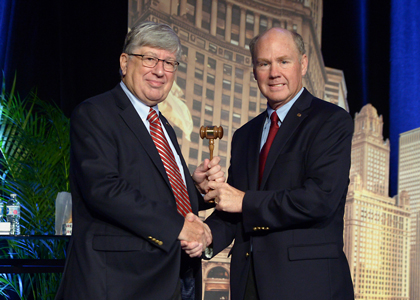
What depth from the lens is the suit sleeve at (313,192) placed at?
198 centimetres

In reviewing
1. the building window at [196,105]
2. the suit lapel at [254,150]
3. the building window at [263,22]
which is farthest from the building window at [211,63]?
the suit lapel at [254,150]

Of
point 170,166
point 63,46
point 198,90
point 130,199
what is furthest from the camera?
point 198,90

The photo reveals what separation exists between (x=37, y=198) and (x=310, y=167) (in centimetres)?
278

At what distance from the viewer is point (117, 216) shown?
1.82 metres

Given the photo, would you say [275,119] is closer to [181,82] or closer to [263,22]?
[181,82]

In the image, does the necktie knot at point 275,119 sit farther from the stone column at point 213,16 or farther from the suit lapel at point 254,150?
the stone column at point 213,16

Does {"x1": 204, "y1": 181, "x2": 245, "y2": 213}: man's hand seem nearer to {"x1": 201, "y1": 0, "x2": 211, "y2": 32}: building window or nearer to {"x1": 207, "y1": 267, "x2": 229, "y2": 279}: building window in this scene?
{"x1": 207, "y1": 267, "x2": 229, "y2": 279}: building window

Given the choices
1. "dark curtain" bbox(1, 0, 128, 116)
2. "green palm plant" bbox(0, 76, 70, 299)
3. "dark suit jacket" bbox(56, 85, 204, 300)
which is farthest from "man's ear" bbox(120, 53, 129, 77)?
"dark curtain" bbox(1, 0, 128, 116)

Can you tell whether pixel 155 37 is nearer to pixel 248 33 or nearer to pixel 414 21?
pixel 248 33

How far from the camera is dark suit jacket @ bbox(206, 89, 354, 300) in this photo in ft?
6.45

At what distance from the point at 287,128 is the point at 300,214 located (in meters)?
0.45

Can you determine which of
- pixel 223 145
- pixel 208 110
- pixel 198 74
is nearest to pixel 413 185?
pixel 223 145

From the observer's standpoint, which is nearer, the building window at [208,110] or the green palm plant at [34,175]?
the green palm plant at [34,175]

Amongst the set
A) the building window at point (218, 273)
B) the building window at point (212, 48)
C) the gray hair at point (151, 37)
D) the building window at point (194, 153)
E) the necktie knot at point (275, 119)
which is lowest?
the building window at point (218, 273)
